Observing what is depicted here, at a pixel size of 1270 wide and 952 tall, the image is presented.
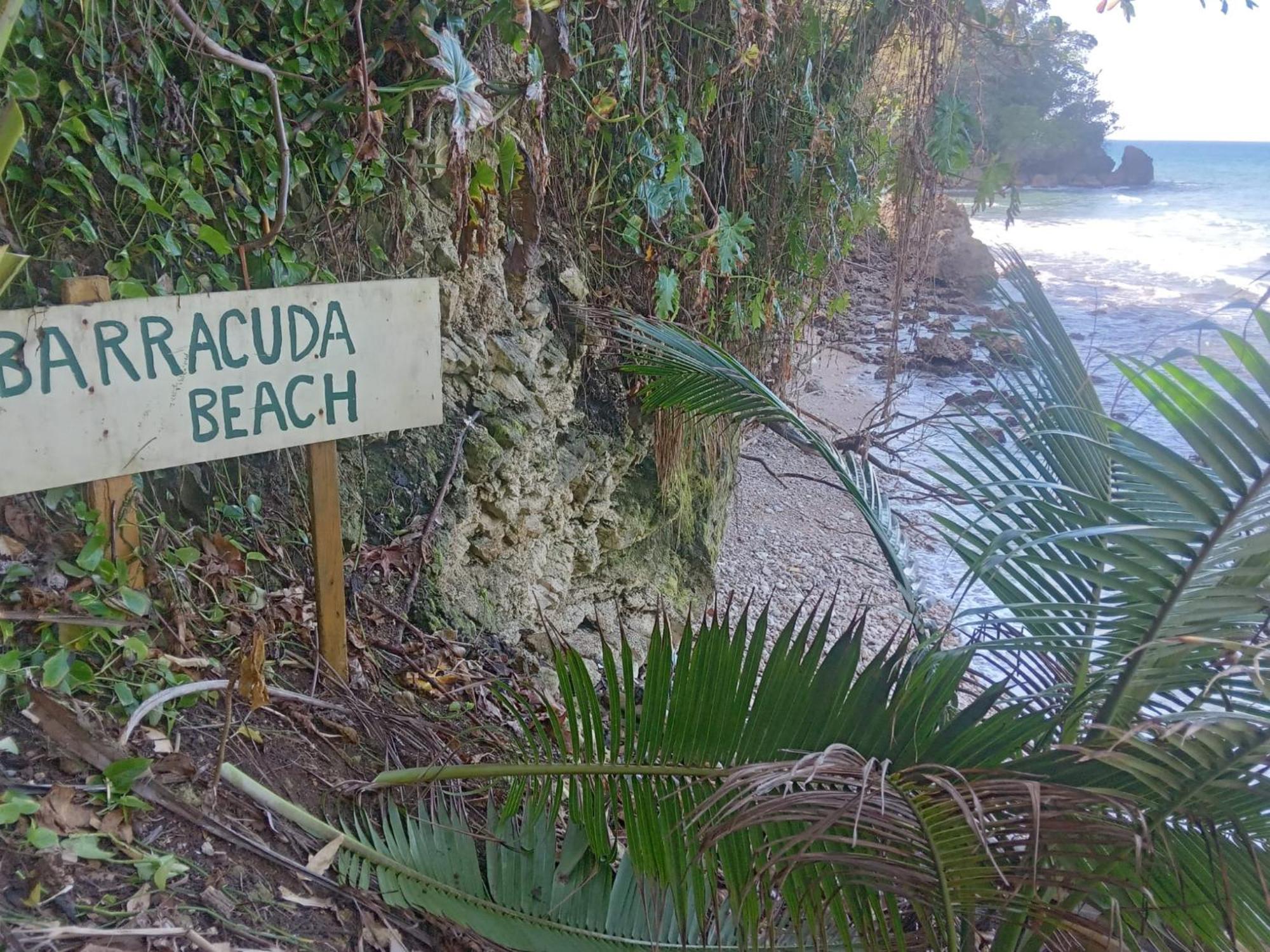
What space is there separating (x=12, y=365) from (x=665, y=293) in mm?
1868

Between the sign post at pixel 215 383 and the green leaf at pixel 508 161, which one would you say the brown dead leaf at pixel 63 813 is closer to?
the sign post at pixel 215 383

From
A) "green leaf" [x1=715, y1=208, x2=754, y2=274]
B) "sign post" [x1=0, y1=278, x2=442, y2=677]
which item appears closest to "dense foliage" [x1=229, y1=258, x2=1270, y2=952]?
"sign post" [x1=0, y1=278, x2=442, y2=677]

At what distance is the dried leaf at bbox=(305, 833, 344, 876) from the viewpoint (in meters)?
1.33

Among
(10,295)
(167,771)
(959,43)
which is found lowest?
(167,771)

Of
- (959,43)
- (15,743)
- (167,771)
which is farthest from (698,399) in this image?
(959,43)

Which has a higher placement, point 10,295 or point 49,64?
point 49,64

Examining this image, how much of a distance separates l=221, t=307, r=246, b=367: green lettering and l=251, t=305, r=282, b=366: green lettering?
18 mm

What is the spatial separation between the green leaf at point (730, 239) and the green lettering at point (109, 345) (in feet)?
6.53

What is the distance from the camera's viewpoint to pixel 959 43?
359 centimetres

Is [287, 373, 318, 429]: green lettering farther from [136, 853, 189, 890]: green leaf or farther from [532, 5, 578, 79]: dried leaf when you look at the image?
[532, 5, 578, 79]: dried leaf

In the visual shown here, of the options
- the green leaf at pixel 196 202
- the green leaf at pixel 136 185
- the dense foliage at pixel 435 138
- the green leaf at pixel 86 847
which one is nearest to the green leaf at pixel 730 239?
the dense foliage at pixel 435 138

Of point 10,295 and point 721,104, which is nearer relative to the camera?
point 10,295

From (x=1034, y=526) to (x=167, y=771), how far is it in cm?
140

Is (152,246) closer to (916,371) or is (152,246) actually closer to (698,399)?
(698,399)
